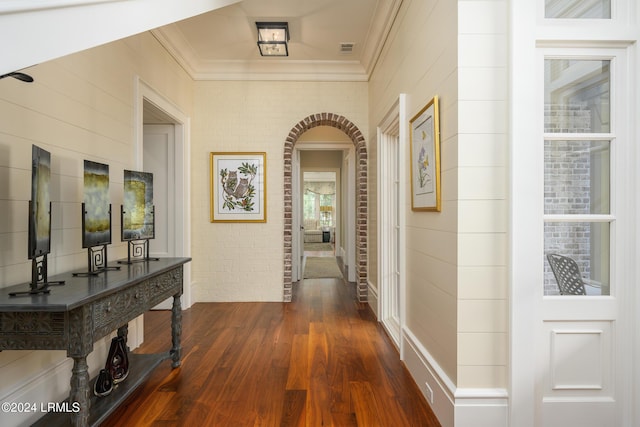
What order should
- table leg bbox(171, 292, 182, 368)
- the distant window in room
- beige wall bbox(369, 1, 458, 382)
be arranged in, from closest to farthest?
1. beige wall bbox(369, 1, 458, 382)
2. table leg bbox(171, 292, 182, 368)
3. the distant window in room

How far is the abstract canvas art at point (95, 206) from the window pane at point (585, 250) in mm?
2520

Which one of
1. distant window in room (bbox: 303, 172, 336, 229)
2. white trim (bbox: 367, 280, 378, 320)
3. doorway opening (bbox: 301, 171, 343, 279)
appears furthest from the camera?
distant window in room (bbox: 303, 172, 336, 229)

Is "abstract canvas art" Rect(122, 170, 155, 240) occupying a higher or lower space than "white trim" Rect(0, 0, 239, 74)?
lower

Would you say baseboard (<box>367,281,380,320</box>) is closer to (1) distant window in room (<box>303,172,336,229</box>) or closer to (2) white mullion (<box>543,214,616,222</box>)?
(2) white mullion (<box>543,214,616,222</box>)

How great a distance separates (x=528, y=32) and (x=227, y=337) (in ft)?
10.7

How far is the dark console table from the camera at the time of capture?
1516mm

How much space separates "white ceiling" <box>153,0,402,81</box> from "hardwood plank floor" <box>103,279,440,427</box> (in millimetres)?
2954

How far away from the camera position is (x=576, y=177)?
189 cm

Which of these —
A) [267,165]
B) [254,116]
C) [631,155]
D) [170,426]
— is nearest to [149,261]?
[170,426]

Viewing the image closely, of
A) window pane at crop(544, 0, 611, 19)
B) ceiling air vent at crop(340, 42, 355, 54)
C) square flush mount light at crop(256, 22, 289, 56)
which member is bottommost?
window pane at crop(544, 0, 611, 19)

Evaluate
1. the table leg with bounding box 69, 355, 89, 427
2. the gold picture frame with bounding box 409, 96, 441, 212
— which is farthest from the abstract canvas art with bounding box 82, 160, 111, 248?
the gold picture frame with bounding box 409, 96, 441, 212

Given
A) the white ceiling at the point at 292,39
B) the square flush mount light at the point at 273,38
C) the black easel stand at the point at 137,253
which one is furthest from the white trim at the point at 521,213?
the square flush mount light at the point at 273,38

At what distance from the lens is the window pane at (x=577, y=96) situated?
73.6 inches

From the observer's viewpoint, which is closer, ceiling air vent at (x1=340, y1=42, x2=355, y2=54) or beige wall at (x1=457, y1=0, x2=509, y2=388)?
beige wall at (x1=457, y1=0, x2=509, y2=388)
